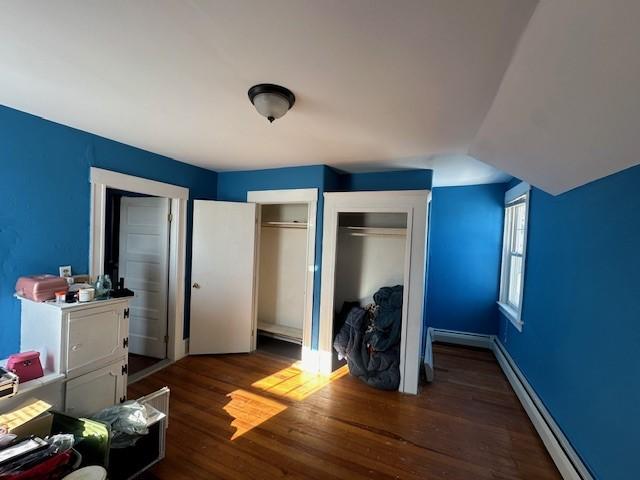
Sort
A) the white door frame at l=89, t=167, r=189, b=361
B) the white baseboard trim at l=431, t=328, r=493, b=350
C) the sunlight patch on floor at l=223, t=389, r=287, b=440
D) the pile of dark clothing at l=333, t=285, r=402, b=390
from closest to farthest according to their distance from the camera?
the sunlight patch on floor at l=223, t=389, r=287, b=440, the pile of dark clothing at l=333, t=285, r=402, b=390, the white door frame at l=89, t=167, r=189, b=361, the white baseboard trim at l=431, t=328, r=493, b=350

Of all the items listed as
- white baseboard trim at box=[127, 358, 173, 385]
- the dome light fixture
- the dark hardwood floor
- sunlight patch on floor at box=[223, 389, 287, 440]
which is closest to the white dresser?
the dark hardwood floor

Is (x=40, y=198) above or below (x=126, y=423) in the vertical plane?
above

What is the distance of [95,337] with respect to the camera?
1.91 m

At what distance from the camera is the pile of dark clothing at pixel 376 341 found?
283 cm

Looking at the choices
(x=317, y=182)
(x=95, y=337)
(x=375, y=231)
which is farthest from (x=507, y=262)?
(x=95, y=337)

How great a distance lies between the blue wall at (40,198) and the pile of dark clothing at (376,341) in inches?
100

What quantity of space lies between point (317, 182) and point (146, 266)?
222 cm

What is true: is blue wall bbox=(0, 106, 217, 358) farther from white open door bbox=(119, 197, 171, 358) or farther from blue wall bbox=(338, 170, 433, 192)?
blue wall bbox=(338, 170, 433, 192)

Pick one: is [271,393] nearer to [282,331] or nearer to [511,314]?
[282,331]

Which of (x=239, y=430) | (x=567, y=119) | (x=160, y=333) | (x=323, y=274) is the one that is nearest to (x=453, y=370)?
(x=323, y=274)

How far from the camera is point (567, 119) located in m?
1.36

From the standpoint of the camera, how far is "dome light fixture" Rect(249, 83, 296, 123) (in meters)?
1.50

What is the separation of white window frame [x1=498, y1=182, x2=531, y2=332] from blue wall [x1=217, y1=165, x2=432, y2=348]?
39.2 inches

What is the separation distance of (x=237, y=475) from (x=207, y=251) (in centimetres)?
224
